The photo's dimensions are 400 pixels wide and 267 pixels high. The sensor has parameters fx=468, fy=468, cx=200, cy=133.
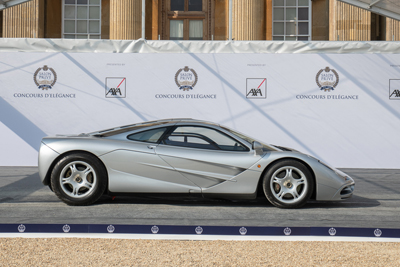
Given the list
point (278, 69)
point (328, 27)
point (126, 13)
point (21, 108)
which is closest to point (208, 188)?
point (278, 69)

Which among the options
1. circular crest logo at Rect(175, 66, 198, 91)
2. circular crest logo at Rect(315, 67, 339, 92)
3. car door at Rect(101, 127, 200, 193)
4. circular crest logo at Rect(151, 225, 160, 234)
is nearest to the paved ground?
car door at Rect(101, 127, 200, 193)

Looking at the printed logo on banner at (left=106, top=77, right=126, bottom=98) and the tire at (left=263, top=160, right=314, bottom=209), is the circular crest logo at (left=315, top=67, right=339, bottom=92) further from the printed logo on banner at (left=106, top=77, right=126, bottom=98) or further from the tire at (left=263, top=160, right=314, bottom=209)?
the tire at (left=263, top=160, right=314, bottom=209)

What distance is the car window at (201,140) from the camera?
5961mm

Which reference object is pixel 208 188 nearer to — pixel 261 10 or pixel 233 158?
pixel 233 158

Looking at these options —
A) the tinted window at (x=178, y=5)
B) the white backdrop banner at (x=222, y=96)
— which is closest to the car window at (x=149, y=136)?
the white backdrop banner at (x=222, y=96)

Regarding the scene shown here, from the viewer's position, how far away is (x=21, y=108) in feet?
32.8

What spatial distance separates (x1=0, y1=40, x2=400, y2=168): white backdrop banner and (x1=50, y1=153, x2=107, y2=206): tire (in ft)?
14.0

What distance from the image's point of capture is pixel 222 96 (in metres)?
10.0

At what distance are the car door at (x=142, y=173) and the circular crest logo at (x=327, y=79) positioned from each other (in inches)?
204

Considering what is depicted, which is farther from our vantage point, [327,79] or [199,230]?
[327,79]

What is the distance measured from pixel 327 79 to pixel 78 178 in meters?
6.14

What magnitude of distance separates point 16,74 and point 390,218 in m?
7.96

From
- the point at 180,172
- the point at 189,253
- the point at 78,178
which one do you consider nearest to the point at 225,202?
the point at 180,172

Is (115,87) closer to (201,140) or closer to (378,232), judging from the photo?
(201,140)
